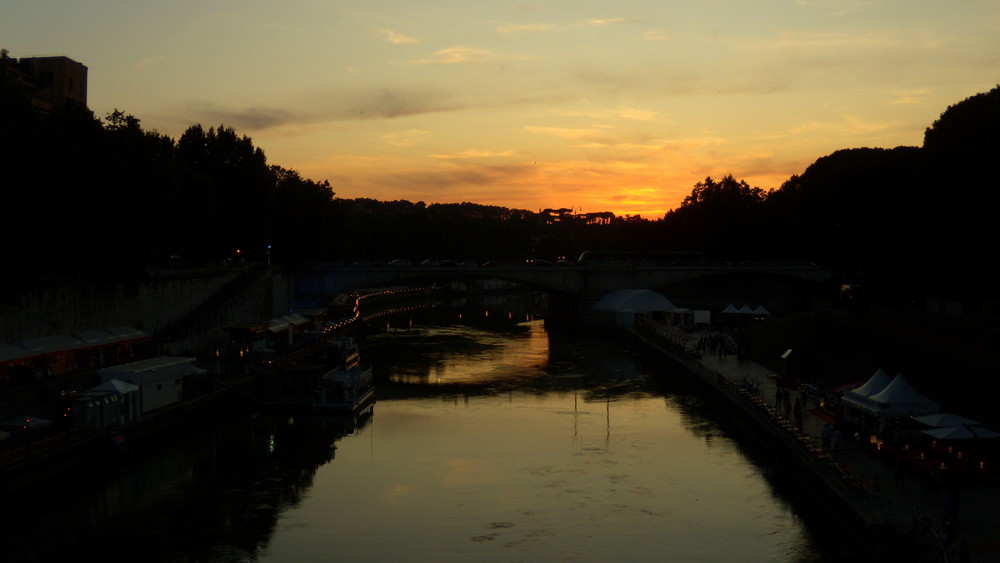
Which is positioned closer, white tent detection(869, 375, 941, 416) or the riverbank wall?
the riverbank wall

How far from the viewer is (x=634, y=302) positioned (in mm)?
78000

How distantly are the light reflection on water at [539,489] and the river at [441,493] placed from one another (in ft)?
0.26

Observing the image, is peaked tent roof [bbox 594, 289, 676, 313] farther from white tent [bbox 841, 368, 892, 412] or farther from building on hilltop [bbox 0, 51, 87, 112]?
building on hilltop [bbox 0, 51, 87, 112]

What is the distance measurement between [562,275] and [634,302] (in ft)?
31.8

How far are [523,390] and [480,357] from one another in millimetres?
14860

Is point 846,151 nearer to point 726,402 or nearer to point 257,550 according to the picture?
point 726,402

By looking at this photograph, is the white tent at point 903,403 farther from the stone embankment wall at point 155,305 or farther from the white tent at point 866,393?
the stone embankment wall at point 155,305

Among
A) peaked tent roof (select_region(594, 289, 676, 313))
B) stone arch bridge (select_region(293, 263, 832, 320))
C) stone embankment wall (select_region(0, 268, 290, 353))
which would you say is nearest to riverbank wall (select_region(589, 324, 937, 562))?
peaked tent roof (select_region(594, 289, 676, 313))

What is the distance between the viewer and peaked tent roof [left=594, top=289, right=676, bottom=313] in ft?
253

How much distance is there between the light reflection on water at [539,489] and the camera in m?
24.9

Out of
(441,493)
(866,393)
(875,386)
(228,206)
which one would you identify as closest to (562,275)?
(228,206)

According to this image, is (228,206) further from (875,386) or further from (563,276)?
(875,386)

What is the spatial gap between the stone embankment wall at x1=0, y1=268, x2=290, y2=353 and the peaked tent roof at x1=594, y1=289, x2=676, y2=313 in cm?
2789

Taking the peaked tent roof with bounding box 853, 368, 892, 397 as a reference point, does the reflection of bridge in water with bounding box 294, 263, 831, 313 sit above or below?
above
